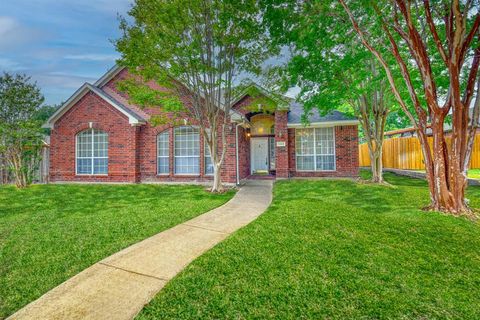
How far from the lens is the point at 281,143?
45.3 ft

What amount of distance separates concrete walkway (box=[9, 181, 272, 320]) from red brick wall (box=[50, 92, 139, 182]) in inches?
359

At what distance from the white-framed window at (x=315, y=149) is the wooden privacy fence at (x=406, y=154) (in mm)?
6322

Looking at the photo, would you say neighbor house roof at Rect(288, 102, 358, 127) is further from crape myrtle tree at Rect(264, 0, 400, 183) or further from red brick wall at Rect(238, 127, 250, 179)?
red brick wall at Rect(238, 127, 250, 179)

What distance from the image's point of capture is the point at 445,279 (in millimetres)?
3004

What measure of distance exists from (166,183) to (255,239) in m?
9.34

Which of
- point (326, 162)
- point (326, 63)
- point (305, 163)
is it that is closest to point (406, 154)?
point (326, 162)

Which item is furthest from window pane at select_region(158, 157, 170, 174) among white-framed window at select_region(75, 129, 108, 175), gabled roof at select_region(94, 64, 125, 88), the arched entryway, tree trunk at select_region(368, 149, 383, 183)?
tree trunk at select_region(368, 149, 383, 183)

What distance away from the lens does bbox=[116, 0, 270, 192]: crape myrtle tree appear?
8.23 meters

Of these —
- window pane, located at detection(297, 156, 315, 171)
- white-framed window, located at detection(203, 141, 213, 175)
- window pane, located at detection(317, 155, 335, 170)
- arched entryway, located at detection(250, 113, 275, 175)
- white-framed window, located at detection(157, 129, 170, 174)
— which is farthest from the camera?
arched entryway, located at detection(250, 113, 275, 175)

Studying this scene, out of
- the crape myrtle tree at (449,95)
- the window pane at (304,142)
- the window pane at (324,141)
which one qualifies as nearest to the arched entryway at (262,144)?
the window pane at (304,142)

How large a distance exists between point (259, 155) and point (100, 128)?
9676 millimetres

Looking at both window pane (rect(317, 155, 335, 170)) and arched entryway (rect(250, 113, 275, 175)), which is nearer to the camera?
window pane (rect(317, 155, 335, 170))

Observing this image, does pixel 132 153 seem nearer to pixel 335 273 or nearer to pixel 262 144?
pixel 262 144

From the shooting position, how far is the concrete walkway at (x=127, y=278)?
234 cm
